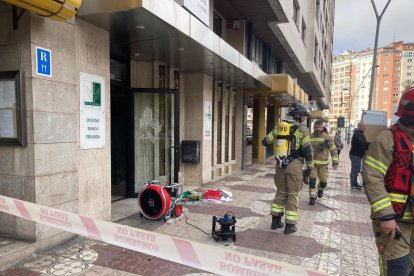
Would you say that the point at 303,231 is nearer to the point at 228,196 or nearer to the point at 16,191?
the point at 228,196

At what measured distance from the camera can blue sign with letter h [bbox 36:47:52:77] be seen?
378 cm

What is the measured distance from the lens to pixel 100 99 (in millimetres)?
4918

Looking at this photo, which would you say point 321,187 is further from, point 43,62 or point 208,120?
point 43,62

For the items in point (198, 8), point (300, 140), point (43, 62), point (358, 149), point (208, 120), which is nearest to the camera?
point (43, 62)

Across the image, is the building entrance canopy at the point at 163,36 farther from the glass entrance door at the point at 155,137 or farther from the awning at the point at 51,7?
the glass entrance door at the point at 155,137

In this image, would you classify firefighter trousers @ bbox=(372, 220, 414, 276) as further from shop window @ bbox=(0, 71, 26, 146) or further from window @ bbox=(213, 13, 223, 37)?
window @ bbox=(213, 13, 223, 37)

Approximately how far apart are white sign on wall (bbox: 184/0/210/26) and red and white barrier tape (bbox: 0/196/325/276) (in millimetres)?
4426

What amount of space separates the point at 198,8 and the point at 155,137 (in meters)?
3.07

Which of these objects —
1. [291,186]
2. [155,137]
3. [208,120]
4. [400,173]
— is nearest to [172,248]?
[400,173]

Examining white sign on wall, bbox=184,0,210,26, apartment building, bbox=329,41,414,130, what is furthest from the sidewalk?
apartment building, bbox=329,41,414,130

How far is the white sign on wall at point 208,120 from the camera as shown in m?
8.70

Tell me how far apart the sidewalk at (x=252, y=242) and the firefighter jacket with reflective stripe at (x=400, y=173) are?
161cm

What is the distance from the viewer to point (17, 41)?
148 inches

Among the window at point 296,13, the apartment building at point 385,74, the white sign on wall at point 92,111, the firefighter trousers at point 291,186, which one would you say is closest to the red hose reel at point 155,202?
the white sign on wall at point 92,111
